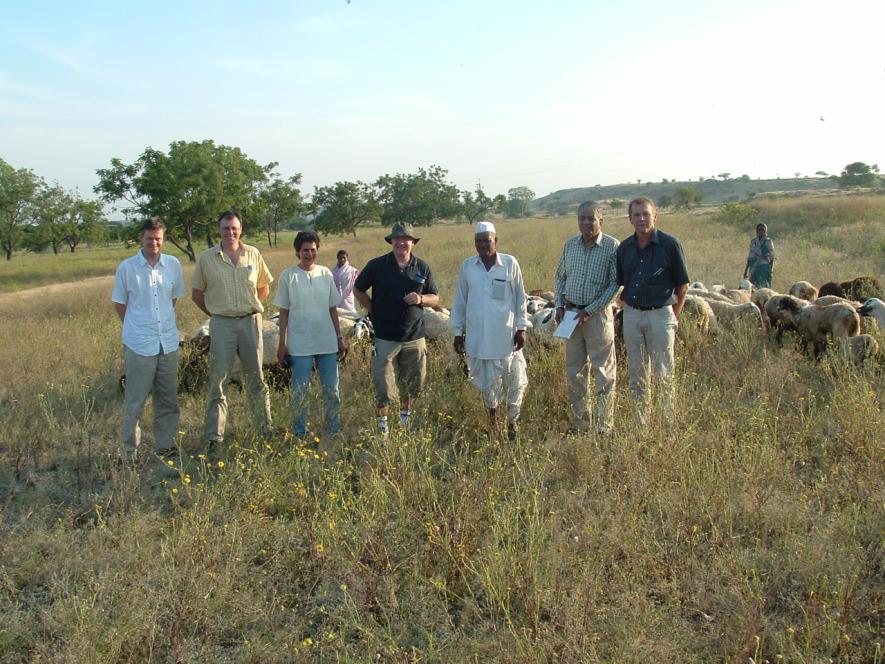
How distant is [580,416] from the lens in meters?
5.12

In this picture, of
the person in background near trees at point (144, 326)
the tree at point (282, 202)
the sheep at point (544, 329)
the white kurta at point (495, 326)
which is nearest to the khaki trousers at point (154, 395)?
the person in background near trees at point (144, 326)

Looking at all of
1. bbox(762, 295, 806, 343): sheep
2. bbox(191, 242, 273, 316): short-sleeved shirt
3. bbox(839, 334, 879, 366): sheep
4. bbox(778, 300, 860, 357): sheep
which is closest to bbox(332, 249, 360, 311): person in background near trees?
bbox(191, 242, 273, 316): short-sleeved shirt

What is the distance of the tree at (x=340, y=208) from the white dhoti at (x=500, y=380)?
4570 centimetres

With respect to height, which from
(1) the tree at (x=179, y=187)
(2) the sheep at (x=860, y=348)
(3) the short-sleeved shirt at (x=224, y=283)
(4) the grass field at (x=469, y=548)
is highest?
(1) the tree at (x=179, y=187)

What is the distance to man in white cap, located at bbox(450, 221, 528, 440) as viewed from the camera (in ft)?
16.3

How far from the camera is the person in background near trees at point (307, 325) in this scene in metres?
5.15

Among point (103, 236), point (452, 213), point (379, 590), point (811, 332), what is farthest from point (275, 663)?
point (452, 213)

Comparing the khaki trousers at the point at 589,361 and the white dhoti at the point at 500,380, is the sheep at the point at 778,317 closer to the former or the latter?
the khaki trousers at the point at 589,361

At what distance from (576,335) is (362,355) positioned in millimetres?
2870

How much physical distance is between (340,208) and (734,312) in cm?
4431

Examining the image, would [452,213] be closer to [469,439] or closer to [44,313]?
[44,313]

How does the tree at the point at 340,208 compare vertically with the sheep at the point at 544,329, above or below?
above

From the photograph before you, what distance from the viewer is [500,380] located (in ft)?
16.4

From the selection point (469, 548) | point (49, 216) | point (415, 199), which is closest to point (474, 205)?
point (415, 199)
